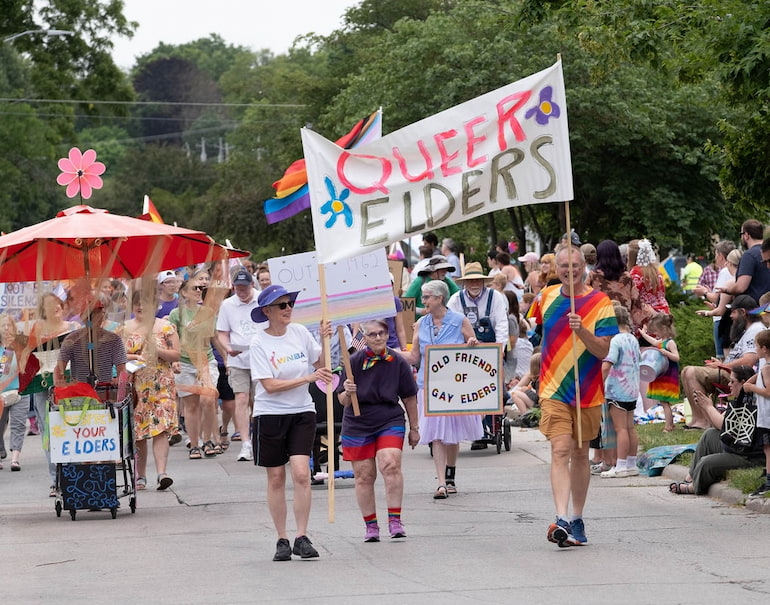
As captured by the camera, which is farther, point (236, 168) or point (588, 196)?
point (236, 168)

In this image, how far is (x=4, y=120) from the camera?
52.3 m

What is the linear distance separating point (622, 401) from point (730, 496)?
1.94m

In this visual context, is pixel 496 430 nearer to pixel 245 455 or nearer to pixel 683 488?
pixel 245 455

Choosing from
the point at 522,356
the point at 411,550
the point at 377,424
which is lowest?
the point at 411,550

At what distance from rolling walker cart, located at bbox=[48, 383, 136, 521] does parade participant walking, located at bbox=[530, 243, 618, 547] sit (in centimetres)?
385

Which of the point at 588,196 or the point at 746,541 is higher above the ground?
the point at 588,196

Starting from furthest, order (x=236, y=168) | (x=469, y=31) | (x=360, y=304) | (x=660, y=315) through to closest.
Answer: (x=236, y=168), (x=469, y=31), (x=660, y=315), (x=360, y=304)

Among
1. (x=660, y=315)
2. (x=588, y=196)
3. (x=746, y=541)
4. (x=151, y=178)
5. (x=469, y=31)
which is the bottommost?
(x=746, y=541)

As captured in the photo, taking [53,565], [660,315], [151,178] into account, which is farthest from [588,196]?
[151,178]

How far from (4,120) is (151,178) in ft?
A: 157

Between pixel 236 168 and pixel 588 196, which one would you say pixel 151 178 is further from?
pixel 588 196

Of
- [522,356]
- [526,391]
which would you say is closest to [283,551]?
[526,391]

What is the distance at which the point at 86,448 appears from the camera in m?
11.7

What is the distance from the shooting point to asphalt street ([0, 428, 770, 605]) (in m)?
7.96
